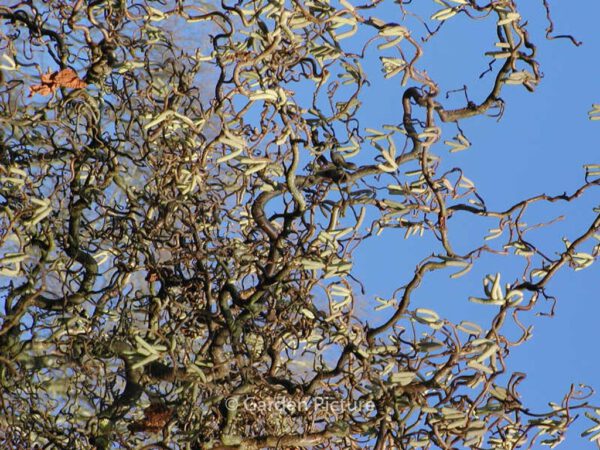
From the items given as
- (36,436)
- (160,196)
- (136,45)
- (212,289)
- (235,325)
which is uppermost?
(136,45)

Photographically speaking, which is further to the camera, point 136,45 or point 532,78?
point 136,45

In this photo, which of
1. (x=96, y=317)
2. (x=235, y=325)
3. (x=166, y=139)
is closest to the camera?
(x=235, y=325)

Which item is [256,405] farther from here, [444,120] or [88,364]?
[444,120]

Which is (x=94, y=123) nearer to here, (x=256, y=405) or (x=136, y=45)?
(x=136, y=45)

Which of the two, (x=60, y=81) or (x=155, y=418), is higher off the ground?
(x=60, y=81)

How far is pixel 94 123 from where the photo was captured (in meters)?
1.92

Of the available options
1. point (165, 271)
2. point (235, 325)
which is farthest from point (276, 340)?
point (165, 271)

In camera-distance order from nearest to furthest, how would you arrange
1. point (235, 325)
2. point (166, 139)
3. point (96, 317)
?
point (235, 325)
point (96, 317)
point (166, 139)

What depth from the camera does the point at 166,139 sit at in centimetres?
203

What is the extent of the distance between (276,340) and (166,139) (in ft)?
1.81

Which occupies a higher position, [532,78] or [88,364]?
[532,78]

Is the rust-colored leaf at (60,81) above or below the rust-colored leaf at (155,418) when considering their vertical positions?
above

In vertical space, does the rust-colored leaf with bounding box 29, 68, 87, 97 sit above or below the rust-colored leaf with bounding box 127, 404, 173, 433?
above

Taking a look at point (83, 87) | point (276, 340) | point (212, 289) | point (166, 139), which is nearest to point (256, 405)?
point (276, 340)
